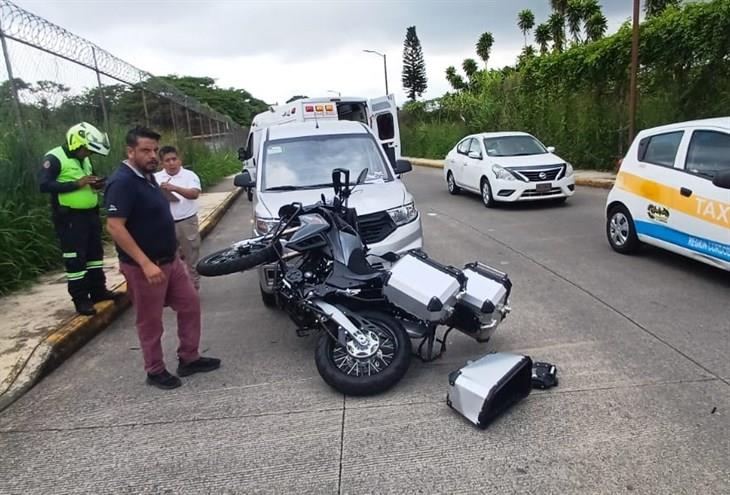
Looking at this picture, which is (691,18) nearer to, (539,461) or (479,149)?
(479,149)

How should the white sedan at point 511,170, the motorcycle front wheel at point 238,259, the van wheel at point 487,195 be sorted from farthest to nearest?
1. the van wheel at point 487,195
2. the white sedan at point 511,170
3. the motorcycle front wheel at point 238,259

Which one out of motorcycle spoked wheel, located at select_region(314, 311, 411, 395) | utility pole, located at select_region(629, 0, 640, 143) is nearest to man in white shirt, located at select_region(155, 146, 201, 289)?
motorcycle spoked wheel, located at select_region(314, 311, 411, 395)

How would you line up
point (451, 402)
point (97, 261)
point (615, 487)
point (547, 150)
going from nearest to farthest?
point (615, 487) → point (451, 402) → point (97, 261) → point (547, 150)

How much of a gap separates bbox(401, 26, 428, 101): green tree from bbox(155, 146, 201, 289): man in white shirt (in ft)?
220

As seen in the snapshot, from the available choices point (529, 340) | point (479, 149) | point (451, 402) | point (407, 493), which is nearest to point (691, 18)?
point (479, 149)

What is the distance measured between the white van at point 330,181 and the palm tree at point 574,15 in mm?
47772

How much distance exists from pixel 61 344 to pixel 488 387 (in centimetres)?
377

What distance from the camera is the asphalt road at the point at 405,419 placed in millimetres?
3125

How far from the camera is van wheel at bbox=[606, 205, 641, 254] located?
24.3ft

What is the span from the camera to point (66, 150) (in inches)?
221

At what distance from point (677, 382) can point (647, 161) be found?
405 centimetres

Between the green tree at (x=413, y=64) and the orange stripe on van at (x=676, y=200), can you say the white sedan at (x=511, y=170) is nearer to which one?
the orange stripe on van at (x=676, y=200)

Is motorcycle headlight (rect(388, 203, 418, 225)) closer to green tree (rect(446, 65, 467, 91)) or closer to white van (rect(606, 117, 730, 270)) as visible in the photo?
white van (rect(606, 117, 730, 270))

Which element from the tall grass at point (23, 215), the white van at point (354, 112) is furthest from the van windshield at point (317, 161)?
the white van at point (354, 112)
